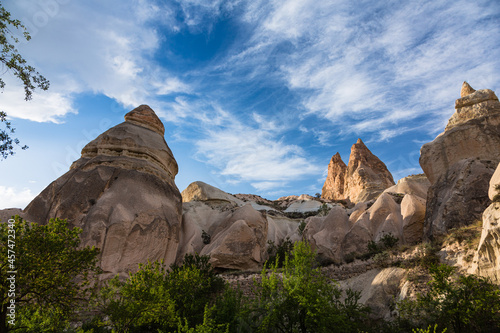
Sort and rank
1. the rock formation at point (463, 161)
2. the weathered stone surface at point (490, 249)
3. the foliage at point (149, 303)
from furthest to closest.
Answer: the rock formation at point (463, 161) → the weathered stone surface at point (490, 249) → the foliage at point (149, 303)

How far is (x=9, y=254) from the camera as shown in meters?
8.23

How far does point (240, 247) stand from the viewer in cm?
2783

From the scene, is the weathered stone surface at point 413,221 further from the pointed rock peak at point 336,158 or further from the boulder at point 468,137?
the pointed rock peak at point 336,158

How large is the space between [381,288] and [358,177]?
200ft

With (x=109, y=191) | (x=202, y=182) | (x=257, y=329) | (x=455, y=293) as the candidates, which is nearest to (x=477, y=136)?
(x=455, y=293)

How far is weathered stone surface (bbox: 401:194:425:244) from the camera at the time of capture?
24406mm

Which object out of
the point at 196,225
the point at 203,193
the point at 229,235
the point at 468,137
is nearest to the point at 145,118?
the point at 196,225

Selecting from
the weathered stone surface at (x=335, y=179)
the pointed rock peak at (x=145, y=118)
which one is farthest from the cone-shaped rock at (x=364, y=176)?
the pointed rock peak at (x=145, y=118)

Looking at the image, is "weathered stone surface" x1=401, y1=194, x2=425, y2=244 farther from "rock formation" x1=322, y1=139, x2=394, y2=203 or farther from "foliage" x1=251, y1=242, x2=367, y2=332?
"rock formation" x1=322, y1=139, x2=394, y2=203

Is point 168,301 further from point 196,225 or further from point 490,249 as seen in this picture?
point 196,225

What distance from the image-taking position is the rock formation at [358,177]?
69363 millimetres

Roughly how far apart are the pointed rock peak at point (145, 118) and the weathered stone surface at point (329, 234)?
2000 cm

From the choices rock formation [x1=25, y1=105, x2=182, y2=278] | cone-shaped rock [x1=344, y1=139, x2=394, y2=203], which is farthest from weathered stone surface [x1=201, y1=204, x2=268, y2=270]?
cone-shaped rock [x1=344, y1=139, x2=394, y2=203]

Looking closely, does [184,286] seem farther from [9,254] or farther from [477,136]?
[477,136]
